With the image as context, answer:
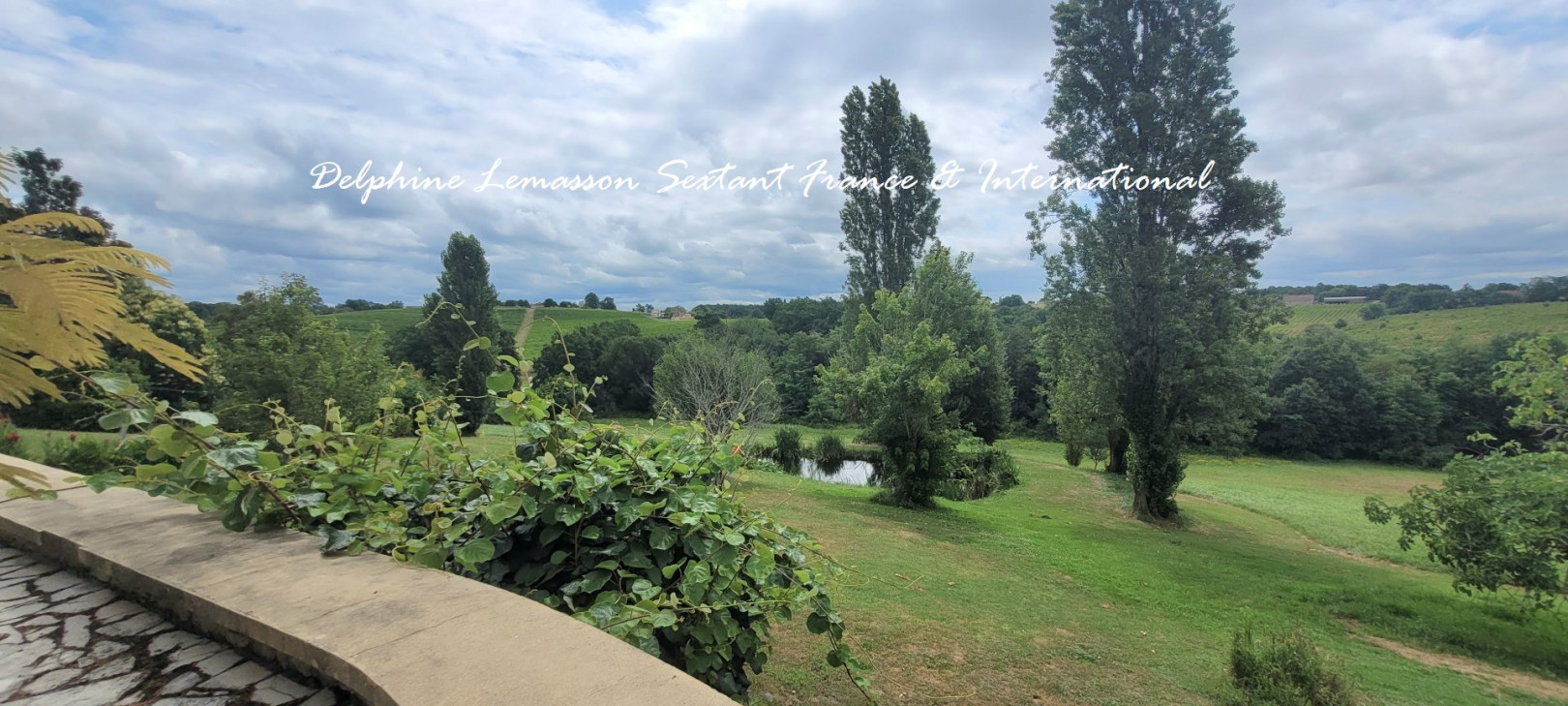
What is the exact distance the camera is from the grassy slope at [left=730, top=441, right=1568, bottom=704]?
4672mm

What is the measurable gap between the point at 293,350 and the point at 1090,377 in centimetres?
→ 1649

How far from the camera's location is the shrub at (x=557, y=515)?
2102 millimetres

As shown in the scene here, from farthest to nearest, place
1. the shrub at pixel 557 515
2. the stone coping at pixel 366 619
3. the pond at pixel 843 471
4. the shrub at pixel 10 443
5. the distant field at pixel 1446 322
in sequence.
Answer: the distant field at pixel 1446 322, the pond at pixel 843 471, the shrub at pixel 10 443, the shrub at pixel 557 515, the stone coping at pixel 366 619

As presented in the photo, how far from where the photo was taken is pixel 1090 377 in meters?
14.4

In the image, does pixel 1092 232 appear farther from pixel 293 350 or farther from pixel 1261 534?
pixel 293 350

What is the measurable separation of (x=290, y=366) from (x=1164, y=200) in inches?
672

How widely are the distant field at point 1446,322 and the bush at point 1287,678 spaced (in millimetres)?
34024

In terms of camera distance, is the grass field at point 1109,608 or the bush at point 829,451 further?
the bush at point 829,451

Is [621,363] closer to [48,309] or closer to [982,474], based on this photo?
[982,474]

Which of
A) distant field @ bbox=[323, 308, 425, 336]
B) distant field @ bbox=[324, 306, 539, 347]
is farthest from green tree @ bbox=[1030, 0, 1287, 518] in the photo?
distant field @ bbox=[323, 308, 425, 336]

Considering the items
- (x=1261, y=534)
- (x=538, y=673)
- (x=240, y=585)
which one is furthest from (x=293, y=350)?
(x=1261, y=534)

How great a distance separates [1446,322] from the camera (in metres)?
40.4

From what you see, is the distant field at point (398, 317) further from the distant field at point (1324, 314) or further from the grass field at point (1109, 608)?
the distant field at point (1324, 314)

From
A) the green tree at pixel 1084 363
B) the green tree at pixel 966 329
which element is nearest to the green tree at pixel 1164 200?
the green tree at pixel 1084 363
